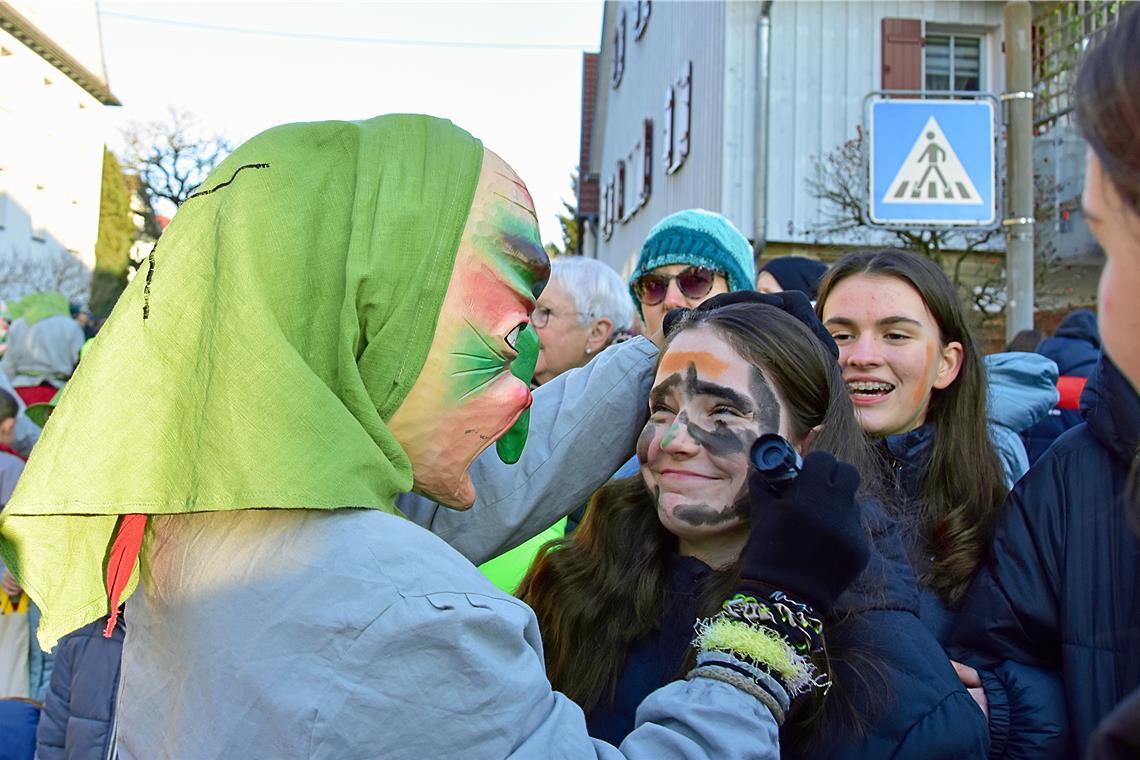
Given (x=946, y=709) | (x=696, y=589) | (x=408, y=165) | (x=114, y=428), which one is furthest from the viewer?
(x=696, y=589)

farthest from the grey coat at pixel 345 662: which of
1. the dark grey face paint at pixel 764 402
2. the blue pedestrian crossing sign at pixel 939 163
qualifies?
the blue pedestrian crossing sign at pixel 939 163

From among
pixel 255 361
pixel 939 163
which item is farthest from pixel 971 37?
pixel 255 361

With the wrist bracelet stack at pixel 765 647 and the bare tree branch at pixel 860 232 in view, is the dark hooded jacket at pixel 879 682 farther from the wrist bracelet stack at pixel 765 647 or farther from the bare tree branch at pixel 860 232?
the bare tree branch at pixel 860 232

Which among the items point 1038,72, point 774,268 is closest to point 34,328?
point 774,268

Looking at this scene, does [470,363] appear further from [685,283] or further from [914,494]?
[685,283]

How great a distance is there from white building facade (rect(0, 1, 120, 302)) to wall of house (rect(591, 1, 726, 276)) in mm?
10246

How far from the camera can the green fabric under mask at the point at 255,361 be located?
128 centimetres

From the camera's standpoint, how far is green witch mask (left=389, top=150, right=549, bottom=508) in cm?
148

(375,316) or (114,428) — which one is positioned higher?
(375,316)

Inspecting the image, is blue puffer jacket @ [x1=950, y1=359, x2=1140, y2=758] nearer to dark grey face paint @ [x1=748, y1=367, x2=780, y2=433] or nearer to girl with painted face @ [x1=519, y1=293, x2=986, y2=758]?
girl with painted face @ [x1=519, y1=293, x2=986, y2=758]

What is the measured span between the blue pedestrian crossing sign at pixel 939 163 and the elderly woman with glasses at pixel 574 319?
1522 mm

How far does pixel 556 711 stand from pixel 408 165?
777 millimetres

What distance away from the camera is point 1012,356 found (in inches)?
140

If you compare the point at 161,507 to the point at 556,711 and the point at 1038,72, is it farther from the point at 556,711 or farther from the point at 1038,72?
the point at 1038,72
